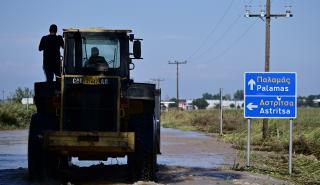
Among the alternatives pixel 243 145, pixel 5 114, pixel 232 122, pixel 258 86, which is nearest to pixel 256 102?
pixel 258 86

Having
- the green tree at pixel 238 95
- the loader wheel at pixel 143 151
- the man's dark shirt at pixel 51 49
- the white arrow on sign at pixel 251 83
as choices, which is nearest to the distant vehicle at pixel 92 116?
the loader wheel at pixel 143 151

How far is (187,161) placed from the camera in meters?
21.4

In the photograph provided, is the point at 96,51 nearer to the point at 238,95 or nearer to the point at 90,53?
the point at 90,53

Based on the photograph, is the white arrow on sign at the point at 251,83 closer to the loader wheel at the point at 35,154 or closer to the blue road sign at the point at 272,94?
the blue road sign at the point at 272,94

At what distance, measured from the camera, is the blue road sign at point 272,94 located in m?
18.9

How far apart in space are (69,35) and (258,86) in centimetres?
658

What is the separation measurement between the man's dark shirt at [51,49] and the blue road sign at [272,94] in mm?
6294

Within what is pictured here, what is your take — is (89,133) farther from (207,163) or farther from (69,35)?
(207,163)

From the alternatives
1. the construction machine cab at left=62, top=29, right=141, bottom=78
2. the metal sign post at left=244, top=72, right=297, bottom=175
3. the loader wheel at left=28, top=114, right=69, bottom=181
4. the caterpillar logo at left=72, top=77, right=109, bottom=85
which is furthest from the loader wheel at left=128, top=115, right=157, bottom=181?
the metal sign post at left=244, top=72, right=297, bottom=175

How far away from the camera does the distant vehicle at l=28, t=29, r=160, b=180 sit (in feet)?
43.5

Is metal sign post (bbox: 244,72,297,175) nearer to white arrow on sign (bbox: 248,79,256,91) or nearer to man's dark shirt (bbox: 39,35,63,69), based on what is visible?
A: white arrow on sign (bbox: 248,79,256,91)

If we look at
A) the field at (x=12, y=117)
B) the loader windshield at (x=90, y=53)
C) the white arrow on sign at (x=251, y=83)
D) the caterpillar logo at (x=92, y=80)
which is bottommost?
the field at (x=12, y=117)

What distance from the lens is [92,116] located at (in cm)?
1390

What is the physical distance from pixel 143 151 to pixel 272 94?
6.53 m
